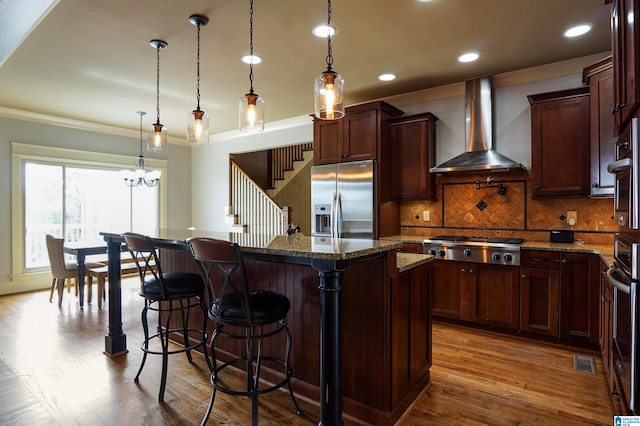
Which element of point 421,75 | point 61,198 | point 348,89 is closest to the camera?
point 421,75

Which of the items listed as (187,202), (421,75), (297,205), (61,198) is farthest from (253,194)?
(421,75)

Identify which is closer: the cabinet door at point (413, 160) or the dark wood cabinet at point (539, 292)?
the dark wood cabinet at point (539, 292)

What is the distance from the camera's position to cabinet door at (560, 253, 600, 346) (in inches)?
120

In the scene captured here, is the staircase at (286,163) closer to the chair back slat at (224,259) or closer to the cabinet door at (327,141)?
the cabinet door at (327,141)

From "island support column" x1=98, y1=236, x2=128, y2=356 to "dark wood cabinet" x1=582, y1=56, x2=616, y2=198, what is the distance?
4.27 m

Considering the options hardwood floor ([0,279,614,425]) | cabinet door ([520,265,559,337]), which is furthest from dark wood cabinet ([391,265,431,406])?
cabinet door ([520,265,559,337])

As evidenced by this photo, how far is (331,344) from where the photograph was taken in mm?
1714

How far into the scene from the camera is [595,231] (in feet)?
11.7

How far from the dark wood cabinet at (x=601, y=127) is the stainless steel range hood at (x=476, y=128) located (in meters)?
0.83

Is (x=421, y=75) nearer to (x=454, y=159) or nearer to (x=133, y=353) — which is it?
(x=454, y=159)

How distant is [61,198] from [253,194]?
10.3 ft

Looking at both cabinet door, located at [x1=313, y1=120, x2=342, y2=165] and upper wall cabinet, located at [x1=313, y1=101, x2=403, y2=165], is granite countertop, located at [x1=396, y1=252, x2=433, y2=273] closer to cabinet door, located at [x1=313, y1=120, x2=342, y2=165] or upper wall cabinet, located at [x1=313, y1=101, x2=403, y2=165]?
upper wall cabinet, located at [x1=313, y1=101, x2=403, y2=165]

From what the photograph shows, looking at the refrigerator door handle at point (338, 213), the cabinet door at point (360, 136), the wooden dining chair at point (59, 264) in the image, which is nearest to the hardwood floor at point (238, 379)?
the wooden dining chair at point (59, 264)

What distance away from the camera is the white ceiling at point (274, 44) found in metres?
2.66
